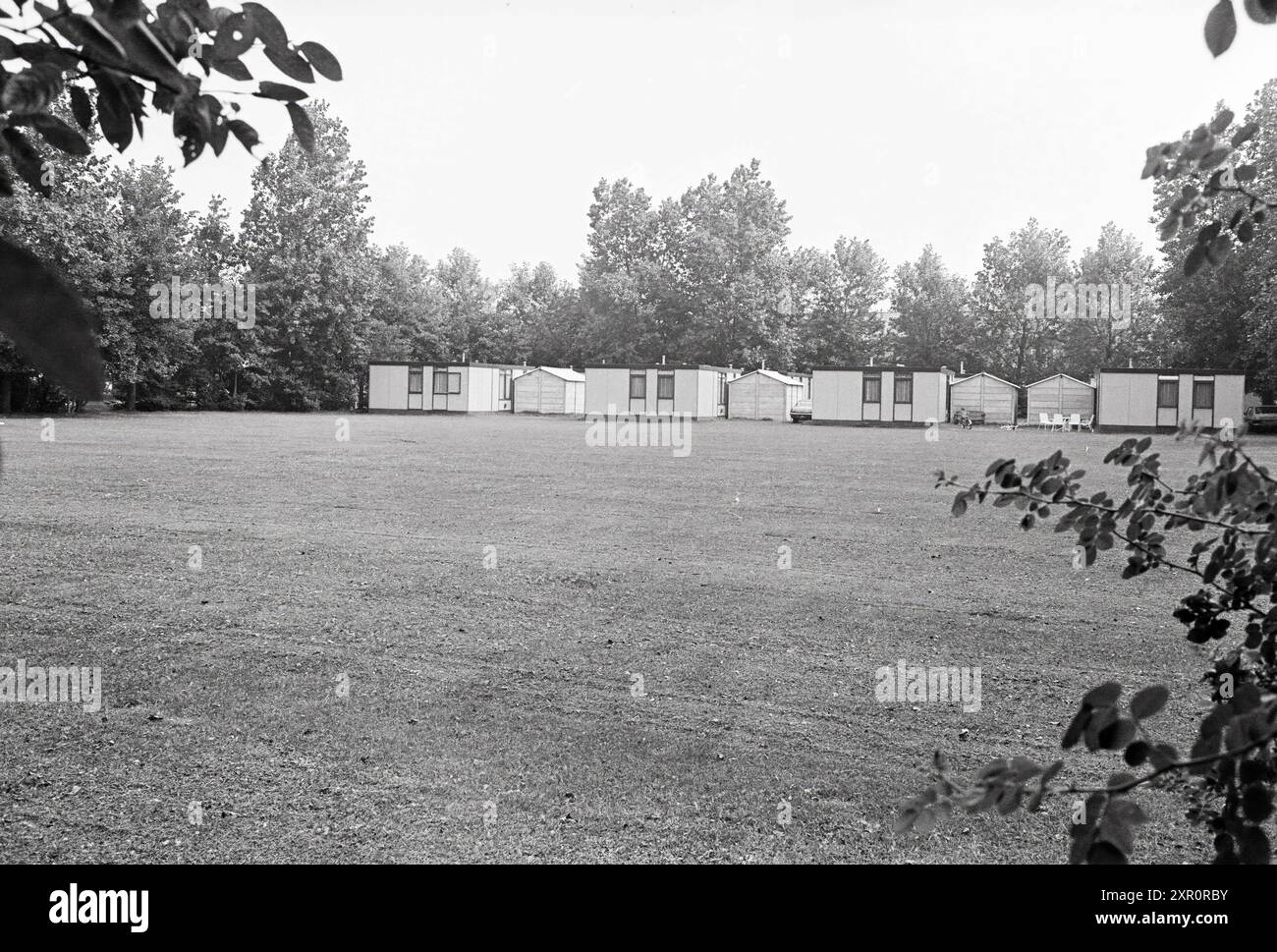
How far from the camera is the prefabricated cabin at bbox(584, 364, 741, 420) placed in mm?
50938

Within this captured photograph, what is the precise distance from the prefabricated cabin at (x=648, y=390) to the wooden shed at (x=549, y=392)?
2059mm

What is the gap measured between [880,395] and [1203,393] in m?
13.1

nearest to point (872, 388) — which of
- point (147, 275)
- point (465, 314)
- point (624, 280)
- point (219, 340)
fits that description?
point (624, 280)

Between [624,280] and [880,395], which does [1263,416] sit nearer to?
[880,395]

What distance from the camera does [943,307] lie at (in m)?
59.8

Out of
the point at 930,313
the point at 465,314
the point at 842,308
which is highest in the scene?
the point at 842,308

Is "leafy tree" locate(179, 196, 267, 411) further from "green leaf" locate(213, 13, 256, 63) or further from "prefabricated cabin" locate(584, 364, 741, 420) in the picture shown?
"green leaf" locate(213, 13, 256, 63)

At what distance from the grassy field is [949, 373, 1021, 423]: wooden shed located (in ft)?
123

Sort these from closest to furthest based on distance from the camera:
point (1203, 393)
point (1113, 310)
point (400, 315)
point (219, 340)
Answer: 1. point (1203, 393)
2. point (219, 340)
3. point (400, 315)
4. point (1113, 310)

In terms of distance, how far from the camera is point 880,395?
49.0m

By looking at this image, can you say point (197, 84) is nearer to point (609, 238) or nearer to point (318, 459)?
point (318, 459)

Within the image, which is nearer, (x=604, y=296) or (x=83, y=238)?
(x=83, y=238)

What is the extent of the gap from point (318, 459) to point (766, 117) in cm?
5364
